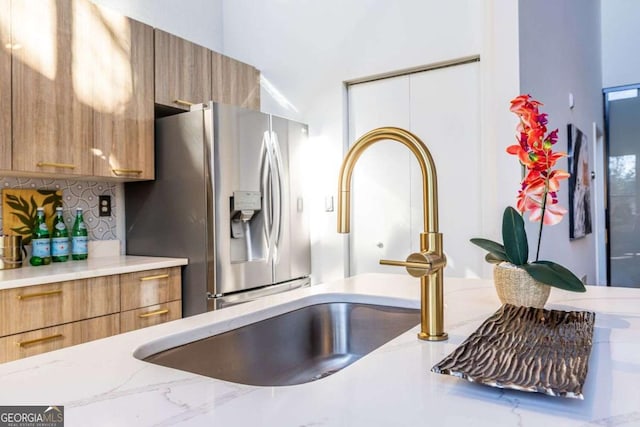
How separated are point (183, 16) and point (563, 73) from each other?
2.81 metres

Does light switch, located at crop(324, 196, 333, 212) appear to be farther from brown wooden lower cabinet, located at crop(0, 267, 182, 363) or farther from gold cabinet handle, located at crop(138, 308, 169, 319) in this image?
gold cabinet handle, located at crop(138, 308, 169, 319)

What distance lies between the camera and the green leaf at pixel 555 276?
0.92 meters

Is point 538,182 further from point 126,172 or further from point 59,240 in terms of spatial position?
point 59,240

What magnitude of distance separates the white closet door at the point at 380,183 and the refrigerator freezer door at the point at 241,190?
0.66 m

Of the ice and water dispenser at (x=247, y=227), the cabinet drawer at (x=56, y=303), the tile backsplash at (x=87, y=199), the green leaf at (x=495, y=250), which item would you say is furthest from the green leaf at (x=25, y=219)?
the green leaf at (x=495, y=250)

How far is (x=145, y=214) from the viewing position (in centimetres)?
273

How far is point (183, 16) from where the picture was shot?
10.8ft

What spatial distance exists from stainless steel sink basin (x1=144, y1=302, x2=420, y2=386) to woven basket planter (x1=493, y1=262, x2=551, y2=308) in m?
0.23

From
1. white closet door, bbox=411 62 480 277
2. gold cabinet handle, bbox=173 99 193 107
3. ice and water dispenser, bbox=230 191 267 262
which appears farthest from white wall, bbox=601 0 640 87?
gold cabinet handle, bbox=173 99 193 107

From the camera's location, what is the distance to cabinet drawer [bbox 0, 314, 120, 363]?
5.70ft

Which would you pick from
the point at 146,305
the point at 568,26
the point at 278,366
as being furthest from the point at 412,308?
the point at 568,26

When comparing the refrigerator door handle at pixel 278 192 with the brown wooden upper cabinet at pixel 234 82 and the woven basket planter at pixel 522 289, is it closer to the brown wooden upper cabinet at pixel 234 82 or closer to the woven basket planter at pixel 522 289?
the brown wooden upper cabinet at pixel 234 82

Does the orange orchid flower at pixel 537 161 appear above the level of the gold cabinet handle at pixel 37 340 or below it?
above

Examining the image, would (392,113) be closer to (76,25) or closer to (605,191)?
(76,25)
